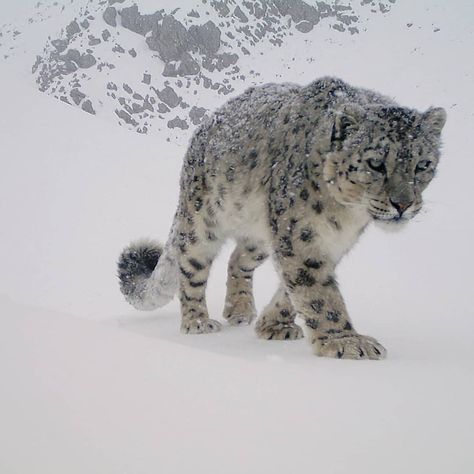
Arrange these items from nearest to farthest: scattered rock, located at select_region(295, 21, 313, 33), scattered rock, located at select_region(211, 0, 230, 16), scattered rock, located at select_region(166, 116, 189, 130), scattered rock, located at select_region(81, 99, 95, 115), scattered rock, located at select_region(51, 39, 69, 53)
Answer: scattered rock, located at select_region(166, 116, 189, 130), scattered rock, located at select_region(81, 99, 95, 115), scattered rock, located at select_region(51, 39, 69, 53), scattered rock, located at select_region(295, 21, 313, 33), scattered rock, located at select_region(211, 0, 230, 16)

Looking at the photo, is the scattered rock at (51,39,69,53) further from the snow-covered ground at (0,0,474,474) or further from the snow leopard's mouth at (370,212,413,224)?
the snow leopard's mouth at (370,212,413,224)

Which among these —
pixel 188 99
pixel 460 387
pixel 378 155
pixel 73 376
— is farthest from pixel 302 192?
pixel 188 99

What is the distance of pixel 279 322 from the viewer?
4535 millimetres

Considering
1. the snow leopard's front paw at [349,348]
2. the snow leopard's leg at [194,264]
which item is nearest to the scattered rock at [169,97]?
the snow leopard's leg at [194,264]

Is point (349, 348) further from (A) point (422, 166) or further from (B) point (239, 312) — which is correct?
(B) point (239, 312)

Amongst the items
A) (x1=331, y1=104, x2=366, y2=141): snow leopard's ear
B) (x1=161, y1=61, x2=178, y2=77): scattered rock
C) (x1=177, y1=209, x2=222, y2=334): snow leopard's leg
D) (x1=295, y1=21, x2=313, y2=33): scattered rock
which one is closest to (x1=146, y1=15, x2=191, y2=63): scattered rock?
(x1=161, y1=61, x2=178, y2=77): scattered rock

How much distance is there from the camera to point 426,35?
3828cm

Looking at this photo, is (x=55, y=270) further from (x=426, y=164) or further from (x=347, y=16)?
(x=347, y=16)

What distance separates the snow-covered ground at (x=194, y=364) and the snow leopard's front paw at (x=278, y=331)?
0.53ft

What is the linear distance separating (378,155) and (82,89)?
3823 centimetres

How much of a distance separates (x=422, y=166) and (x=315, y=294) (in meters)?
1.06

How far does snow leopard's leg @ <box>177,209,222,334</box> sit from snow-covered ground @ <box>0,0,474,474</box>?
28cm

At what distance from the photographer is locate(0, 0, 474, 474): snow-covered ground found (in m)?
1.68

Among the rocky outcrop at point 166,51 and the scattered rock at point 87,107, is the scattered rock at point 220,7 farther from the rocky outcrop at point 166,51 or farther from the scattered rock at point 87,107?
the scattered rock at point 87,107
